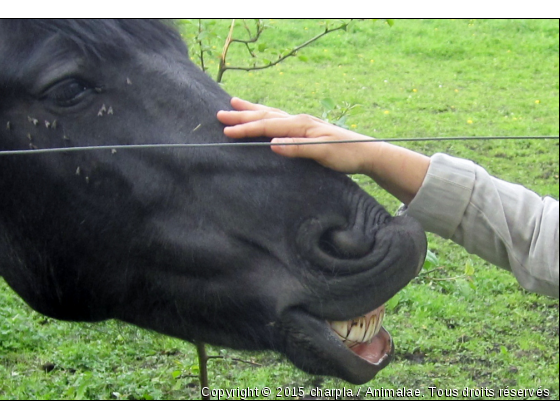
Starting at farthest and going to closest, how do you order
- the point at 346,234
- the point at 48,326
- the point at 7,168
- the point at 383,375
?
the point at 48,326 < the point at 383,375 < the point at 7,168 < the point at 346,234

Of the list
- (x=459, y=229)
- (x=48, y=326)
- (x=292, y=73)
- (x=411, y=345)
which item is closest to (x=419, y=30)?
(x=292, y=73)

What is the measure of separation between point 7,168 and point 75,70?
0.38 meters

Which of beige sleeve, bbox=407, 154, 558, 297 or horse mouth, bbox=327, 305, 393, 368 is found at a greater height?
beige sleeve, bbox=407, 154, 558, 297

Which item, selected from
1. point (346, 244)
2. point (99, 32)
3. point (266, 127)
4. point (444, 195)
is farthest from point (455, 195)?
point (99, 32)

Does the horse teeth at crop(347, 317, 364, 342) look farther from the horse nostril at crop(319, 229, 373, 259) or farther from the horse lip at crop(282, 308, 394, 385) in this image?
the horse nostril at crop(319, 229, 373, 259)

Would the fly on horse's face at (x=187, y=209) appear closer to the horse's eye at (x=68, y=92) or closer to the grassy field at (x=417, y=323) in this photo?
the horse's eye at (x=68, y=92)

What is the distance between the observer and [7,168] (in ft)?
6.28

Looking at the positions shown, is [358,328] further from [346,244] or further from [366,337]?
[346,244]

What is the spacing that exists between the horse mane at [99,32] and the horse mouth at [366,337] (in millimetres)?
931

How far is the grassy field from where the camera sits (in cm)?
331

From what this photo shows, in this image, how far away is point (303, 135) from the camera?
179cm

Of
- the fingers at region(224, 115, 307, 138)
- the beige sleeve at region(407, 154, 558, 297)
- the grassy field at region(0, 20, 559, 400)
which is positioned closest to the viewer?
the beige sleeve at region(407, 154, 558, 297)

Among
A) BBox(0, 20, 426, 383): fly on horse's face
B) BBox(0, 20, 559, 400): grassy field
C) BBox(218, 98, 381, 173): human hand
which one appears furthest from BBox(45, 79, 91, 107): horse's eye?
BBox(0, 20, 559, 400): grassy field

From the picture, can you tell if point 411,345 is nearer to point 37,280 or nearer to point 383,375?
point 383,375
